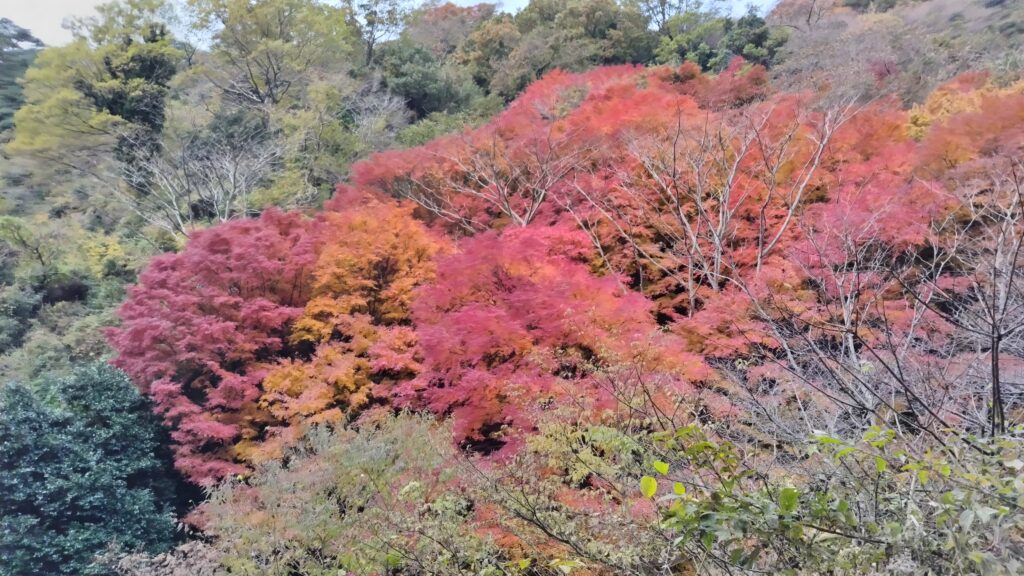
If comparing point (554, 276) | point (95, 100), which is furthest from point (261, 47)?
point (554, 276)

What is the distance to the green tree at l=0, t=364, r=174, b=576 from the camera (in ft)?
25.3

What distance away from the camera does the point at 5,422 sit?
8.03 metres

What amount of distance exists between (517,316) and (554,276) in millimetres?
871

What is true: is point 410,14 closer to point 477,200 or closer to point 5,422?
point 477,200

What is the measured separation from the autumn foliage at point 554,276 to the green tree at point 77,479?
0.67 metres

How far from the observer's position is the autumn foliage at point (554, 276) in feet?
23.3

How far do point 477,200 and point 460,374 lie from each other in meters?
6.48

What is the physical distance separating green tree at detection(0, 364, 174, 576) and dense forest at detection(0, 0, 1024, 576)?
4 centimetres

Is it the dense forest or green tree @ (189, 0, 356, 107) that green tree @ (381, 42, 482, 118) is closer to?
the dense forest

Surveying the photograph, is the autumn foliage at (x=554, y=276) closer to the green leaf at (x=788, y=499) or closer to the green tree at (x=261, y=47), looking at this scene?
the green leaf at (x=788, y=499)

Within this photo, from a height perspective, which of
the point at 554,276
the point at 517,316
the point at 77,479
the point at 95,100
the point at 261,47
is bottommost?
the point at 77,479

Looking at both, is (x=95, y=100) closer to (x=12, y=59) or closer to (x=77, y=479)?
(x=12, y=59)

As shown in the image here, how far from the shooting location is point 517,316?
751 centimetres

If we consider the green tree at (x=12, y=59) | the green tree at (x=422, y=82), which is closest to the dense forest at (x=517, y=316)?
the green tree at (x=422, y=82)
